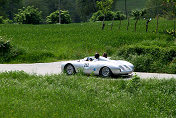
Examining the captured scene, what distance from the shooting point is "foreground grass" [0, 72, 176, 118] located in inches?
360

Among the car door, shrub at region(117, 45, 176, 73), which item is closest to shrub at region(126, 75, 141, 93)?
the car door

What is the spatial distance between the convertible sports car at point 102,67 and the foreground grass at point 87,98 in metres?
2.45

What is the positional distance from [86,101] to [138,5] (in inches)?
6958

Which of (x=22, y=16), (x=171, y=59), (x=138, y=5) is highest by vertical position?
(x=138, y=5)

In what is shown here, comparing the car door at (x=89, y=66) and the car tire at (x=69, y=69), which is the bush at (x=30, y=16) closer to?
Result: the car tire at (x=69, y=69)

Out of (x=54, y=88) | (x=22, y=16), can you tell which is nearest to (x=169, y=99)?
(x=54, y=88)

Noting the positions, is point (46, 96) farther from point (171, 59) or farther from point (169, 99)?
point (171, 59)

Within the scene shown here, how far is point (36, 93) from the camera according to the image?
1134cm

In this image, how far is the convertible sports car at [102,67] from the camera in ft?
53.8

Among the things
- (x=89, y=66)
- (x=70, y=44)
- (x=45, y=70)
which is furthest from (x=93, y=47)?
(x=89, y=66)

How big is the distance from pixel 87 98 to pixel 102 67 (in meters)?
6.06

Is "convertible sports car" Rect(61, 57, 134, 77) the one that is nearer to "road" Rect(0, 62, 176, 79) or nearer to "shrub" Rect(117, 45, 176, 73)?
"road" Rect(0, 62, 176, 79)

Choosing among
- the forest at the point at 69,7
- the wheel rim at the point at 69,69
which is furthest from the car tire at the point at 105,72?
the forest at the point at 69,7

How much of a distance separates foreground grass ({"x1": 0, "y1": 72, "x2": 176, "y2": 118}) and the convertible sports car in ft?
8.04
